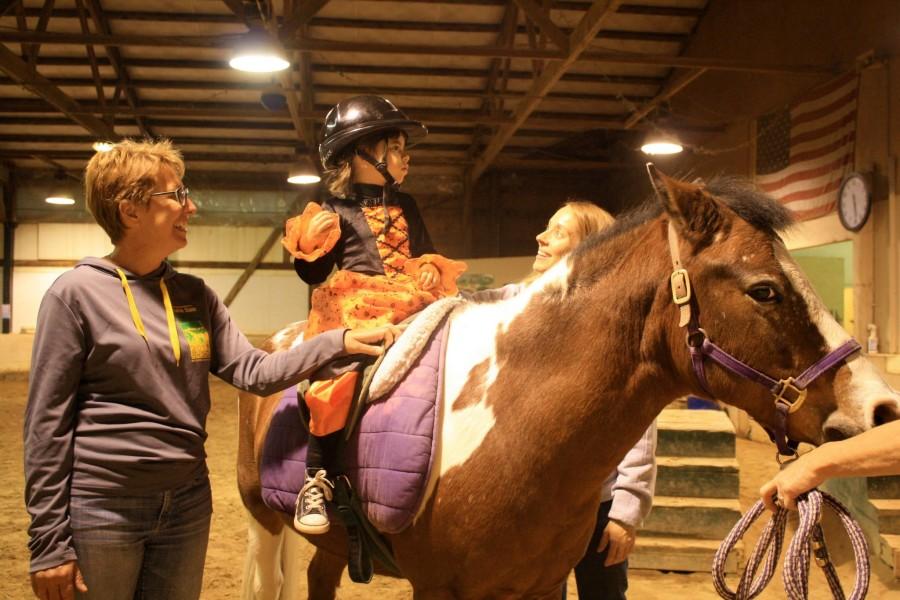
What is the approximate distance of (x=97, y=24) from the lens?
→ 1005cm

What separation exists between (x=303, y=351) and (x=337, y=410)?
0.18 meters

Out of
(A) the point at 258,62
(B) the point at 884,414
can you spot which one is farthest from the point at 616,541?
(A) the point at 258,62

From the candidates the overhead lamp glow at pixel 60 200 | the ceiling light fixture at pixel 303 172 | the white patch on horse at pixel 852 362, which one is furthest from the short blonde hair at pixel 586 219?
the overhead lamp glow at pixel 60 200

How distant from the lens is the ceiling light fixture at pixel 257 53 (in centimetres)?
678

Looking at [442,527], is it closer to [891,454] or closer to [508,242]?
[891,454]

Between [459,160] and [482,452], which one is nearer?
[482,452]

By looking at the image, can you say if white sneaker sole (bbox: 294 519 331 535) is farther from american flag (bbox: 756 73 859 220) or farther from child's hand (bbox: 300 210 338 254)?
american flag (bbox: 756 73 859 220)

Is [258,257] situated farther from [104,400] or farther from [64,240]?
[104,400]

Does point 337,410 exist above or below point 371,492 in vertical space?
above

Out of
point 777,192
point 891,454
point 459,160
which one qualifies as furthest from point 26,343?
point 891,454

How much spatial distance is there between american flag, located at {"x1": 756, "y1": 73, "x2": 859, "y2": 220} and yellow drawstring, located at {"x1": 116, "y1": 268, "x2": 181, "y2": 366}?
7029 millimetres

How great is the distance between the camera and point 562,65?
8492 millimetres

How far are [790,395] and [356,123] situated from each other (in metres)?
1.47

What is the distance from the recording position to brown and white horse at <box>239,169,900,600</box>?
4.86ft
